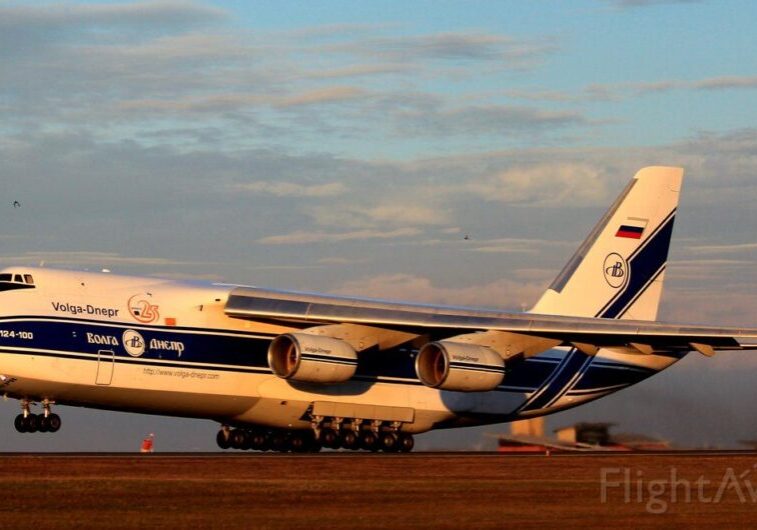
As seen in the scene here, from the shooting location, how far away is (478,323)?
86.3 ft

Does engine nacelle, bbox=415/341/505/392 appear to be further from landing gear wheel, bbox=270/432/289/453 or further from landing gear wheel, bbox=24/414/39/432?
landing gear wheel, bbox=24/414/39/432

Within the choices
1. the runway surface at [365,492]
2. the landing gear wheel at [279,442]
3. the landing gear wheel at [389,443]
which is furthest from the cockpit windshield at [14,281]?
the landing gear wheel at [389,443]

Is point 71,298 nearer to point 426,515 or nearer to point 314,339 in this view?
point 314,339

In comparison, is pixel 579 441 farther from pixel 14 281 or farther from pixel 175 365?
pixel 14 281

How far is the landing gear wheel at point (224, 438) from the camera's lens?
92.8 ft

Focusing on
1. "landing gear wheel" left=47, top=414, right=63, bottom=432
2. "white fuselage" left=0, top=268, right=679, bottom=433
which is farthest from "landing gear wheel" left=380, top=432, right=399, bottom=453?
"landing gear wheel" left=47, top=414, right=63, bottom=432

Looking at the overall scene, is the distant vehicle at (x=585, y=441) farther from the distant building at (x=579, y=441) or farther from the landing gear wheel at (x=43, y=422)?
the landing gear wheel at (x=43, y=422)

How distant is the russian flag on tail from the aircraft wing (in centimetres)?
503

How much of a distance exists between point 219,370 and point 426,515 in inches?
467

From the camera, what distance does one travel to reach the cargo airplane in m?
24.5

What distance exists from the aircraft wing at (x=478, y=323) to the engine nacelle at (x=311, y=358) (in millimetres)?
733

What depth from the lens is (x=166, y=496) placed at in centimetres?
1586

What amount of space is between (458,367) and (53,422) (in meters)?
7.82

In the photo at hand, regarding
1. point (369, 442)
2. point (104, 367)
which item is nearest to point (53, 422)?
point (104, 367)
